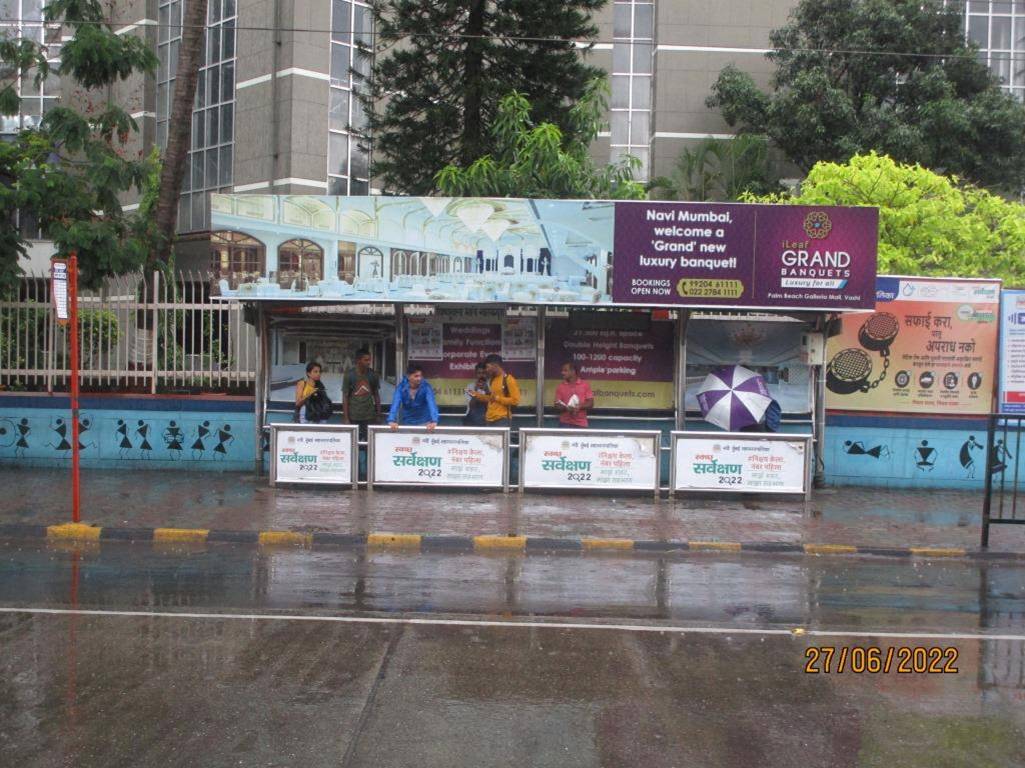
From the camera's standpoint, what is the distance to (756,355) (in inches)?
575

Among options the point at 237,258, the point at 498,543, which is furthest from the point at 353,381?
the point at 498,543

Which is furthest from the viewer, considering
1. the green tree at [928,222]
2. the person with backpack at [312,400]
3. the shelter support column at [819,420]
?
the green tree at [928,222]

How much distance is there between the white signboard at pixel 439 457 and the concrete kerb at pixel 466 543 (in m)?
2.42

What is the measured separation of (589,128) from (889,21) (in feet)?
40.7

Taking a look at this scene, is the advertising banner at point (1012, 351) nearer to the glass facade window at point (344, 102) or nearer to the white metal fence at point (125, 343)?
the white metal fence at point (125, 343)

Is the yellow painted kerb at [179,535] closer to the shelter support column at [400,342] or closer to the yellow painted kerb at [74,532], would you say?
the yellow painted kerb at [74,532]

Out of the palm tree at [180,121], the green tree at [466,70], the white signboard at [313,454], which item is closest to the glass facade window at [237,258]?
the white signboard at [313,454]

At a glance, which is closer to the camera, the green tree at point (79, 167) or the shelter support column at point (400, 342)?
the shelter support column at point (400, 342)

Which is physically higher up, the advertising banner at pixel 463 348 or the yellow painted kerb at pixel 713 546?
the advertising banner at pixel 463 348

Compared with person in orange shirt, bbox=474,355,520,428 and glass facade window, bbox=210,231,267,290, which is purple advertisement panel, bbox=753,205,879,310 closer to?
person in orange shirt, bbox=474,355,520,428

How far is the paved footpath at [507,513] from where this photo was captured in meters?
11.1

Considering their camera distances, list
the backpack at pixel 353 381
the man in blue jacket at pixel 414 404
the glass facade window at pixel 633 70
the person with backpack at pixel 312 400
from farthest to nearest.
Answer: the glass facade window at pixel 633 70
the person with backpack at pixel 312 400
the backpack at pixel 353 381
the man in blue jacket at pixel 414 404

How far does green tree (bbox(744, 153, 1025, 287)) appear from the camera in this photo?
20297mm
